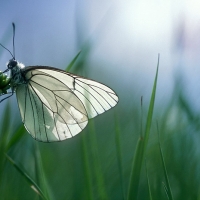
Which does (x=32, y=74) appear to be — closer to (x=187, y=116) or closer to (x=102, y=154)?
(x=102, y=154)

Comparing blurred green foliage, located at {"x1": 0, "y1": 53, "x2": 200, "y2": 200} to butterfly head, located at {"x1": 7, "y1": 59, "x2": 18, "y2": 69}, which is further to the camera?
butterfly head, located at {"x1": 7, "y1": 59, "x2": 18, "y2": 69}

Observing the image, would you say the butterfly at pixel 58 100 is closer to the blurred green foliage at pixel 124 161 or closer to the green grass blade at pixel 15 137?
the blurred green foliage at pixel 124 161

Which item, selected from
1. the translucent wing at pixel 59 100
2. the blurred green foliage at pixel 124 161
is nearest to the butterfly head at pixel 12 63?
the translucent wing at pixel 59 100

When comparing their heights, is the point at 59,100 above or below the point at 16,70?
below

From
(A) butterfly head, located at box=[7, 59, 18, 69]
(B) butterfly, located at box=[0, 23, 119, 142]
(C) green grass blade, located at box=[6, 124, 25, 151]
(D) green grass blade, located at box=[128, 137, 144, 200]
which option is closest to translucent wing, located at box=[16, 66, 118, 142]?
(B) butterfly, located at box=[0, 23, 119, 142]

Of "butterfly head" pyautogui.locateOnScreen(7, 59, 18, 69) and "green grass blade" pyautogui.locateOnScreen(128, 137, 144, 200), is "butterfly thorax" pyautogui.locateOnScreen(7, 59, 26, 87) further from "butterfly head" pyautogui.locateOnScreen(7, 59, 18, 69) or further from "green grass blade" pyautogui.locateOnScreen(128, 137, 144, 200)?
"green grass blade" pyautogui.locateOnScreen(128, 137, 144, 200)

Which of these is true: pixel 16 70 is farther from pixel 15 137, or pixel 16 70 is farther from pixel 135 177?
pixel 135 177

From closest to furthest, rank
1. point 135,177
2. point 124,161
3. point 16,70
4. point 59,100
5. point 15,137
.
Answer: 1. point 135,177
2. point 15,137
3. point 124,161
4. point 16,70
5. point 59,100

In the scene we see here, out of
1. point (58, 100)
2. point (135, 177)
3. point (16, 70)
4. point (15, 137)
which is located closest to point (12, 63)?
point (16, 70)

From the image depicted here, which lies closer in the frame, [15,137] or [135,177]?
[135,177]

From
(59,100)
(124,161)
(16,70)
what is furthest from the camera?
A: (59,100)
